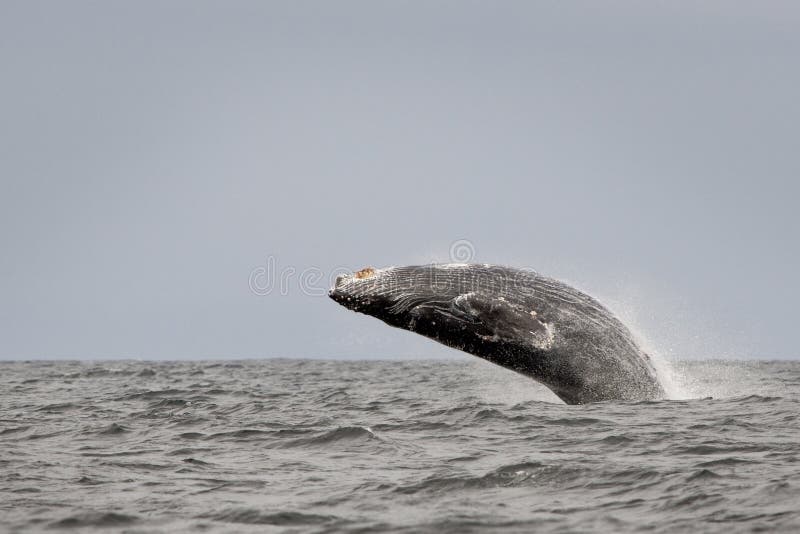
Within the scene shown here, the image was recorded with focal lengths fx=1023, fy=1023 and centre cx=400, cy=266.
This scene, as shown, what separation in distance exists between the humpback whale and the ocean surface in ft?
1.49

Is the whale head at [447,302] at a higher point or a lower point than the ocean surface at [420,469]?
higher

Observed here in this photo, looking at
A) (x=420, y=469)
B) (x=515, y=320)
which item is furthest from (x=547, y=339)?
(x=420, y=469)

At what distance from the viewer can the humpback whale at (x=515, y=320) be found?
1142cm

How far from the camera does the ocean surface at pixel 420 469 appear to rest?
271 inches

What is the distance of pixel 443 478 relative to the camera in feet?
26.7

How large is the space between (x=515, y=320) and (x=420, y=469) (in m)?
3.10

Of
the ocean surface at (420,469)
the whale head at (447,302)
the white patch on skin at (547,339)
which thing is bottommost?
the ocean surface at (420,469)

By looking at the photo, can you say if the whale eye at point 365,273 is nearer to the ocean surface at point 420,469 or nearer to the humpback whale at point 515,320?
the humpback whale at point 515,320

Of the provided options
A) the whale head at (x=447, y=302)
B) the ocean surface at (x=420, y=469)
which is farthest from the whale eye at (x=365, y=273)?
the ocean surface at (x=420, y=469)

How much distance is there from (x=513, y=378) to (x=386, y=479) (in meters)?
13.2

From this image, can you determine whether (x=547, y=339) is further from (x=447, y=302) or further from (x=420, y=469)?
(x=420, y=469)

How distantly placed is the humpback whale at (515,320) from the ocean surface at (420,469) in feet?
1.49

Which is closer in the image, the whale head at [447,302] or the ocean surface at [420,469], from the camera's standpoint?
the ocean surface at [420,469]

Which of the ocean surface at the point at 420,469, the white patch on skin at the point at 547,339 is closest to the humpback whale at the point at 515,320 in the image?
the white patch on skin at the point at 547,339
